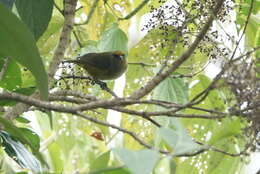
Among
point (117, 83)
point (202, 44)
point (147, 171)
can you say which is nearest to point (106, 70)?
point (117, 83)

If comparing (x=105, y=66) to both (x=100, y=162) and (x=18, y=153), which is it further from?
(x=100, y=162)

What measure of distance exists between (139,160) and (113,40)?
47.8 inches

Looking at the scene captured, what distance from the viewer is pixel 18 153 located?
5.22ft

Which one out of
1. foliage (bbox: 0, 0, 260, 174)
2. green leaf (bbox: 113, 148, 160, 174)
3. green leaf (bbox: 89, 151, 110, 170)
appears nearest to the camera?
green leaf (bbox: 113, 148, 160, 174)

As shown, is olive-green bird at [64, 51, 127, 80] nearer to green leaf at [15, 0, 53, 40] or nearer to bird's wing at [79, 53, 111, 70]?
bird's wing at [79, 53, 111, 70]

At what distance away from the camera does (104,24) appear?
2.47 metres

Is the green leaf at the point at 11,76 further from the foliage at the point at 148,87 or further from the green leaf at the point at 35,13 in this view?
the green leaf at the point at 35,13

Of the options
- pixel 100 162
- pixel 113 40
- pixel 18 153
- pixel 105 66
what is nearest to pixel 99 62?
pixel 105 66

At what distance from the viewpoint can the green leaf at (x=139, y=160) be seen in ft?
2.59

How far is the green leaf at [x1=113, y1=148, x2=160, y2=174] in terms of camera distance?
0.79 m

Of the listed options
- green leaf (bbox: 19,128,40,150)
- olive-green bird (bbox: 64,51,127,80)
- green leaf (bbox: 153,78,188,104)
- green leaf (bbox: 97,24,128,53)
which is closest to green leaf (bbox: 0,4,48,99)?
green leaf (bbox: 153,78,188,104)

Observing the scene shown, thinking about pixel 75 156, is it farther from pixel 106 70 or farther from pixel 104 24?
pixel 104 24

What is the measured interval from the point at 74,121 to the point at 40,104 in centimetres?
127

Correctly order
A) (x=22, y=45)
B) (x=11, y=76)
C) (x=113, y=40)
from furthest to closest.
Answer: (x=113, y=40) → (x=11, y=76) → (x=22, y=45)
